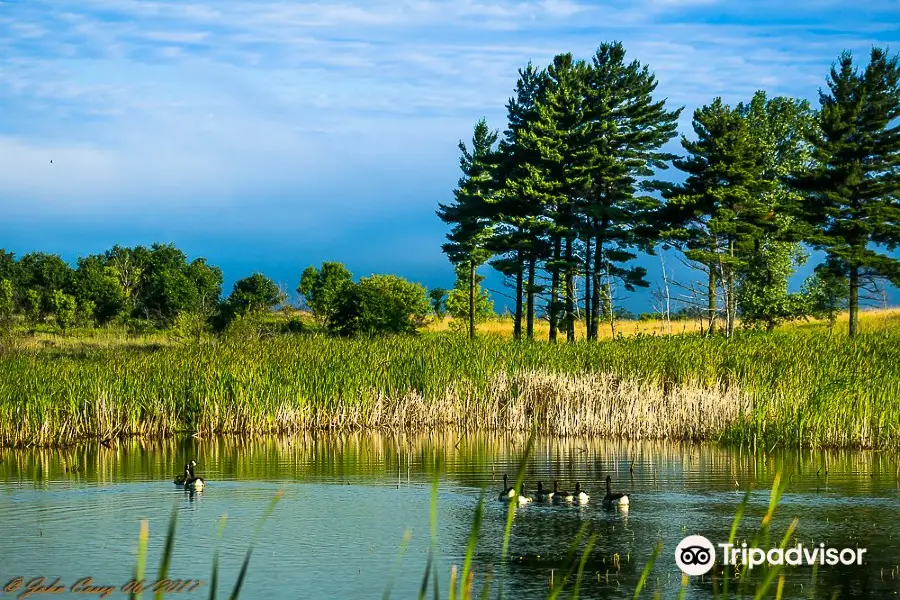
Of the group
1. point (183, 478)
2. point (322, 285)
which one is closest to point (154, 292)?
point (322, 285)

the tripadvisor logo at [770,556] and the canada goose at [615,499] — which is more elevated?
the canada goose at [615,499]

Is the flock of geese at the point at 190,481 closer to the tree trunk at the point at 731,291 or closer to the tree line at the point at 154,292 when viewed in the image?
the tree trunk at the point at 731,291

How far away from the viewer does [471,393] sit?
23.7 meters

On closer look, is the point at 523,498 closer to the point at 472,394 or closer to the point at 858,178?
the point at 472,394

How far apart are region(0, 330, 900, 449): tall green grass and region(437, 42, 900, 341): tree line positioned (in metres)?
26.9

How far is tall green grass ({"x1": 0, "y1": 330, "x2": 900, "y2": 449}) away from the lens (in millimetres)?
19953

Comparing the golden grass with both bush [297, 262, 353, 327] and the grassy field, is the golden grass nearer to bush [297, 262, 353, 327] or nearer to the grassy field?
bush [297, 262, 353, 327]

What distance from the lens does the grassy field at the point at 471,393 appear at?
20.0 metres

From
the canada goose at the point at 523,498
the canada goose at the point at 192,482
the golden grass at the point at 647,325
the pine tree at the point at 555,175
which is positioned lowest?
the canada goose at the point at 523,498

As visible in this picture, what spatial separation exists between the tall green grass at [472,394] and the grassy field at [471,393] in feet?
→ 0.10

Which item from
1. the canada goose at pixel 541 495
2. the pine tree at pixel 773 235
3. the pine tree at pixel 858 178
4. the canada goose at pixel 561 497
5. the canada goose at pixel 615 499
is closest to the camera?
the canada goose at pixel 615 499

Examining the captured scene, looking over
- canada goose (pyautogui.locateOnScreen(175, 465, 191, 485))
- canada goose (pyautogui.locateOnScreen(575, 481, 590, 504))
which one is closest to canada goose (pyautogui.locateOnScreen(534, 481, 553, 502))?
canada goose (pyautogui.locateOnScreen(575, 481, 590, 504))

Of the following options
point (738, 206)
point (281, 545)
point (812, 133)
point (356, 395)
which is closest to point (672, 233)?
point (738, 206)

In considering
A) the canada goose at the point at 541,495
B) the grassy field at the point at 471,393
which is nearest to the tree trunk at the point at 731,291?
the grassy field at the point at 471,393
